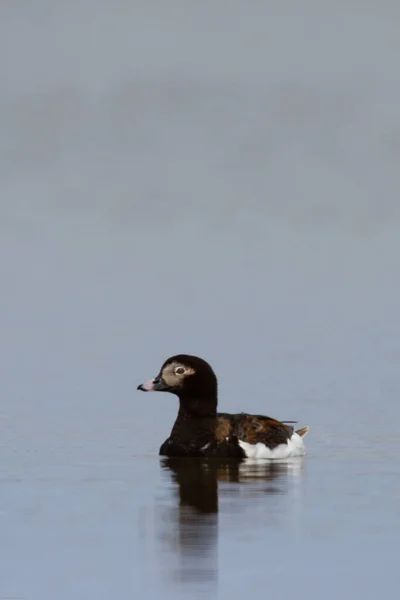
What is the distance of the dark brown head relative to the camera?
64.6 feet

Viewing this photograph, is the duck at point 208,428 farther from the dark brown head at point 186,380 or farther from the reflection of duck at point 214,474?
the reflection of duck at point 214,474

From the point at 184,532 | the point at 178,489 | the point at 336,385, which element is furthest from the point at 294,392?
the point at 184,532

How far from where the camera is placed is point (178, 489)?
1694 cm

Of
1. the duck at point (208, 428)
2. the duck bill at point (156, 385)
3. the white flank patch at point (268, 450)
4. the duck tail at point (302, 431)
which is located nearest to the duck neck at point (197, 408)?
the duck at point (208, 428)

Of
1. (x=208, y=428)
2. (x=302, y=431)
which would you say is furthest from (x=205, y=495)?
(x=302, y=431)

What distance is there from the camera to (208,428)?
63.7ft

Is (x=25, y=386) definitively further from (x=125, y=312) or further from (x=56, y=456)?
(x=125, y=312)

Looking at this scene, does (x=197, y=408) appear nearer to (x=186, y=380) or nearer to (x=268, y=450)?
(x=186, y=380)

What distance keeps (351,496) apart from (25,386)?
920 cm

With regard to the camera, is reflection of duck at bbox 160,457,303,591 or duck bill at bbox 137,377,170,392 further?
duck bill at bbox 137,377,170,392

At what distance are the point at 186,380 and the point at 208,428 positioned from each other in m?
0.62

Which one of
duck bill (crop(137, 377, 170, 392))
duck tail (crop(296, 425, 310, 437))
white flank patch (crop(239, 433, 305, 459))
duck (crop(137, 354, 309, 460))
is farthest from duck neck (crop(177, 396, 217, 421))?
duck tail (crop(296, 425, 310, 437))

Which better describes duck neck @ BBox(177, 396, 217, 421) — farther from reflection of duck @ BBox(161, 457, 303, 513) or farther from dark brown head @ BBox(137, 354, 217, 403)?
reflection of duck @ BBox(161, 457, 303, 513)

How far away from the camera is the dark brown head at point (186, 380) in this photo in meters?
19.7
